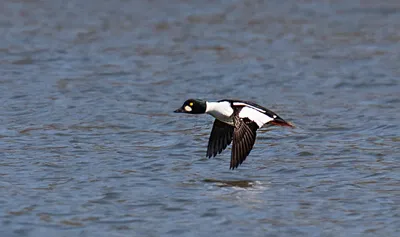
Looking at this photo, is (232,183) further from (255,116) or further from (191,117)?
(191,117)

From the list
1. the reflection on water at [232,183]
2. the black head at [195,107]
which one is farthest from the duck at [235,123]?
the reflection on water at [232,183]

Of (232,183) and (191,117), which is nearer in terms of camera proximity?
(232,183)

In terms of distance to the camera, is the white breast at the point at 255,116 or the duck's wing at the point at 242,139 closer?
the duck's wing at the point at 242,139

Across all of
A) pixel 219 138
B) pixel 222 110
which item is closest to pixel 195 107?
pixel 222 110

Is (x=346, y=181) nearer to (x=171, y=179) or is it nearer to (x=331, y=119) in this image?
(x=171, y=179)

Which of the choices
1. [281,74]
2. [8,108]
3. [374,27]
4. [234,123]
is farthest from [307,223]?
[374,27]

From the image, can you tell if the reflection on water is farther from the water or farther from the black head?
the black head

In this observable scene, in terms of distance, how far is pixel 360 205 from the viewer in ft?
27.4

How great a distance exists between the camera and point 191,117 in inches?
500

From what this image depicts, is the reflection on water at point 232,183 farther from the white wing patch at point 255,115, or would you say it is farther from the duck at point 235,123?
the white wing patch at point 255,115

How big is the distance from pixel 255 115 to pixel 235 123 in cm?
25

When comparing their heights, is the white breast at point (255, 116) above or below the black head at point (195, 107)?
below

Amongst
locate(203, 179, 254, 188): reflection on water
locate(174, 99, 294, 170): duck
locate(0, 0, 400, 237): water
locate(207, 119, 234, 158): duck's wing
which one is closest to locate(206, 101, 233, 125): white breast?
locate(174, 99, 294, 170): duck

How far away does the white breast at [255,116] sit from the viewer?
32.0 ft
